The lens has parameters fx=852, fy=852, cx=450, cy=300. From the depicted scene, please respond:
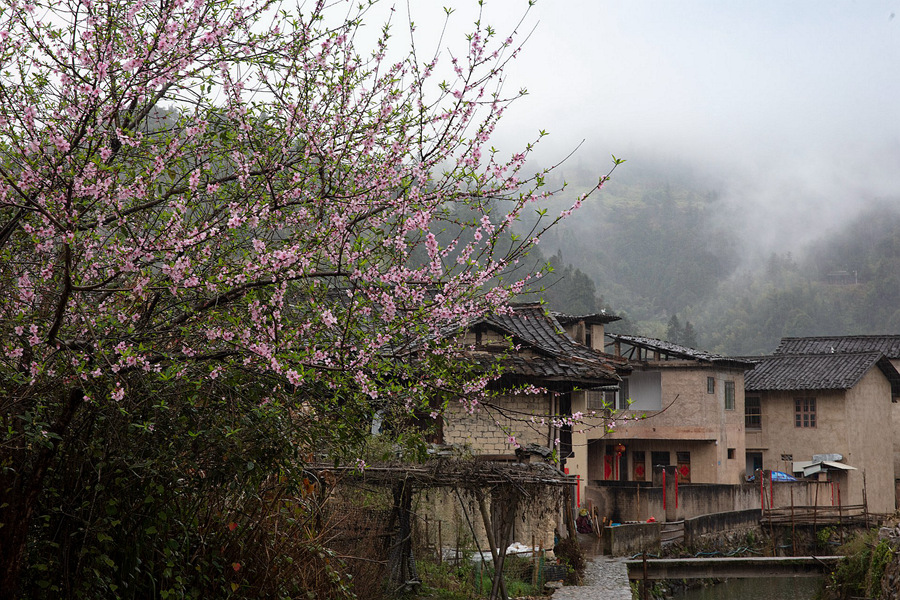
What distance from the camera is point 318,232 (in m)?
5.73

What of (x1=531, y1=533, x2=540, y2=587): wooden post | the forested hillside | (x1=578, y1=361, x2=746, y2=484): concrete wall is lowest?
(x1=531, y1=533, x2=540, y2=587): wooden post

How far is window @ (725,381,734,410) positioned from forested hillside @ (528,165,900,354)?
55.1 m

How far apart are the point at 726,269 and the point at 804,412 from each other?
374 ft

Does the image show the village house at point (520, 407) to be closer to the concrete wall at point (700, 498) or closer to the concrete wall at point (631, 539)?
the concrete wall at point (631, 539)

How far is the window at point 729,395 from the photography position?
114 feet

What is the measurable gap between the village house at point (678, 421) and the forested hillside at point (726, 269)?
5550cm

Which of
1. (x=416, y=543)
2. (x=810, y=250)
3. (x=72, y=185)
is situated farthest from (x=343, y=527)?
(x=810, y=250)

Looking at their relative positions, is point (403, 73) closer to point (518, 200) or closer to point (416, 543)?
point (518, 200)

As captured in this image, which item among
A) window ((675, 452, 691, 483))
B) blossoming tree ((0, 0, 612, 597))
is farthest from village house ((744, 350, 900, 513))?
blossoming tree ((0, 0, 612, 597))

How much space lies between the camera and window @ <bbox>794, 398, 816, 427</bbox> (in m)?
35.3

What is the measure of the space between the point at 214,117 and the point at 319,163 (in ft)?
3.06

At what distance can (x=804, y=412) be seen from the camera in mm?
35594

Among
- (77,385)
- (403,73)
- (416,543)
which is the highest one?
(403,73)

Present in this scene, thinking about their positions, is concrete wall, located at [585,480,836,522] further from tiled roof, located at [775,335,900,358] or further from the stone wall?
tiled roof, located at [775,335,900,358]
